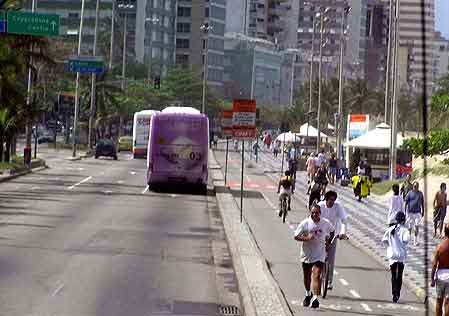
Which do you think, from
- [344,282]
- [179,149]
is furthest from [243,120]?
[179,149]

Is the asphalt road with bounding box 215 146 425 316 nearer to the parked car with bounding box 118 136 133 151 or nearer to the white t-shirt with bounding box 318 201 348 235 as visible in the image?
the white t-shirt with bounding box 318 201 348 235

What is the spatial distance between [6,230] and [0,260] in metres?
6.36

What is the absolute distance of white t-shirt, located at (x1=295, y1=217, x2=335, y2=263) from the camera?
1652 centimetres

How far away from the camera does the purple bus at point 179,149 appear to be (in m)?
46.5

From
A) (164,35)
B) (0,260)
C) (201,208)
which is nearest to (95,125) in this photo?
(164,35)

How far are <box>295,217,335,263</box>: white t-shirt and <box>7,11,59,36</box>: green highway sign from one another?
101 feet

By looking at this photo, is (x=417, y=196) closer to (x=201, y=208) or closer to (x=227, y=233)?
(x=227, y=233)

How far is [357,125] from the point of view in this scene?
71312 mm

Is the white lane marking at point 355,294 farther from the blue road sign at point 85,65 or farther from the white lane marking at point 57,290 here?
the blue road sign at point 85,65

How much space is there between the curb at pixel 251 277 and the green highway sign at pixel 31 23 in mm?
16561

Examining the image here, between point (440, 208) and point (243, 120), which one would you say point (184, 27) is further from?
point (440, 208)

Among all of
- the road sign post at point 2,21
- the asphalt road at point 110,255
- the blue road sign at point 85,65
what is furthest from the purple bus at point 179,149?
the blue road sign at point 85,65

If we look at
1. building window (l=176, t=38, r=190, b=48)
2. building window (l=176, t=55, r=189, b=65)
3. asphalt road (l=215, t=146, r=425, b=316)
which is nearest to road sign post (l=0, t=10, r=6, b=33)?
asphalt road (l=215, t=146, r=425, b=316)

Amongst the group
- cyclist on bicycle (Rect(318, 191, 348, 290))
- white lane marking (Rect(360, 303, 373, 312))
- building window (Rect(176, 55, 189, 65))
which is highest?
building window (Rect(176, 55, 189, 65))
